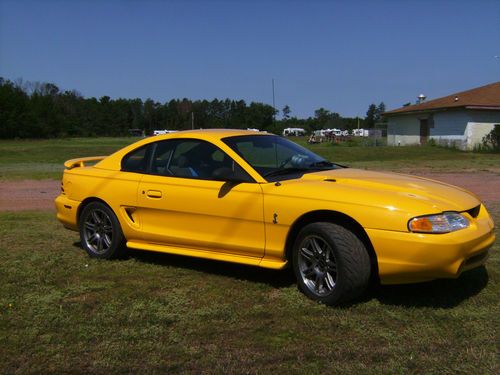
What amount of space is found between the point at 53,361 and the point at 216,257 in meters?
1.94

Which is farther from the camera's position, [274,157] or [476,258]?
[274,157]

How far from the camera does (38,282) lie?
5.14 m

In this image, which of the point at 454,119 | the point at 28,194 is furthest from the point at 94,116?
the point at 28,194

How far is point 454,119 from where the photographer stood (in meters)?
32.5

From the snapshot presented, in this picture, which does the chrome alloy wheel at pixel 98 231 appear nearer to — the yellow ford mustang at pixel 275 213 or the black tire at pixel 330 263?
the yellow ford mustang at pixel 275 213

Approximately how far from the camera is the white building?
31359mm

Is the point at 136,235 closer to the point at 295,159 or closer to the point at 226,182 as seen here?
the point at 226,182

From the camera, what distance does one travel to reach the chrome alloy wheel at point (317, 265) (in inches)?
175

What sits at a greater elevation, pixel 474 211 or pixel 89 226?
pixel 474 211

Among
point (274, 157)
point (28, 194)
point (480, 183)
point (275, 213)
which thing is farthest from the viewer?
point (480, 183)

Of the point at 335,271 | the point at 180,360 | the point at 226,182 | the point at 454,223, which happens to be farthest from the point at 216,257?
the point at 454,223

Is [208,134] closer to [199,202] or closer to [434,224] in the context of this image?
[199,202]

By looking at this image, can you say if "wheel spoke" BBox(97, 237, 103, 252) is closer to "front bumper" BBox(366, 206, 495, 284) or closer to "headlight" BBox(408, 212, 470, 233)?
"front bumper" BBox(366, 206, 495, 284)

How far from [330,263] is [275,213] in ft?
2.14
